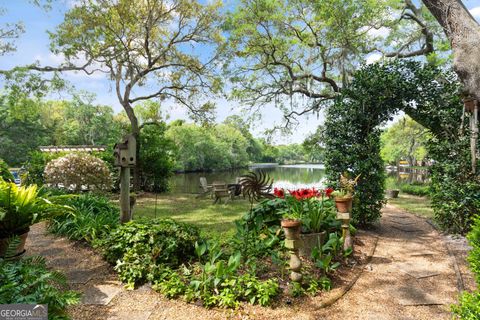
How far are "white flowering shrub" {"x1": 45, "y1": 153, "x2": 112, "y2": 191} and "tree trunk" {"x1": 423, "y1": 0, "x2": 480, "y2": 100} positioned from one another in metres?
9.52

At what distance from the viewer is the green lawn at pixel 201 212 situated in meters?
6.75

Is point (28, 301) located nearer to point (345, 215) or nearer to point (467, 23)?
point (345, 215)

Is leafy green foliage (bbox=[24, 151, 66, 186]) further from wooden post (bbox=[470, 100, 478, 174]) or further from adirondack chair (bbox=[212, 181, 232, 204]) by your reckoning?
wooden post (bbox=[470, 100, 478, 174])

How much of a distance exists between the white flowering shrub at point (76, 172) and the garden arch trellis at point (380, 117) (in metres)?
7.17

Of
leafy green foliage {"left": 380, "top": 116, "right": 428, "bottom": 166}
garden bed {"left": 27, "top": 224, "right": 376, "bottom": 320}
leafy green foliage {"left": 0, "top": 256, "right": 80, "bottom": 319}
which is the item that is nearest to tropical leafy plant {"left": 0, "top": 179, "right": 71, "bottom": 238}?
leafy green foliage {"left": 0, "top": 256, "right": 80, "bottom": 319}

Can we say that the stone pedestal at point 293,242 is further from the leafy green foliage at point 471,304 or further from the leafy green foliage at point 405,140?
the leafy green foliage at point 405,140

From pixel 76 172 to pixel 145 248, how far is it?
6746 millimetres

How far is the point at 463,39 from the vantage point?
16.4 ft

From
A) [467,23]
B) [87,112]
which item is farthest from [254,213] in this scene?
[87,112]

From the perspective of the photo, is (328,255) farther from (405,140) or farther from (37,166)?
(405,140)

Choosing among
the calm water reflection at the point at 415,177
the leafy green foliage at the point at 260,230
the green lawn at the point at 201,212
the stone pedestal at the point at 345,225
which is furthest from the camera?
the calm water reflection at the point at 415,177

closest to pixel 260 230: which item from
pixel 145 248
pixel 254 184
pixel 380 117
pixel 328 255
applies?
pixel 254 184

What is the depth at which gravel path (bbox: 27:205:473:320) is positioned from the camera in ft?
9.77

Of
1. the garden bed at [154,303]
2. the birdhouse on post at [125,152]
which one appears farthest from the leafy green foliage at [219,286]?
the birdhouse on post at [125,152]
